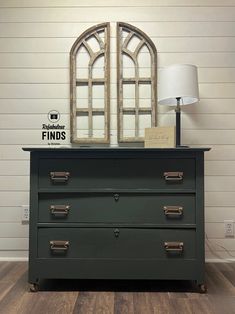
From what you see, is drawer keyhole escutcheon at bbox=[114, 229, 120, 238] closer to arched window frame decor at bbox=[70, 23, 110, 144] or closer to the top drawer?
the top drawer

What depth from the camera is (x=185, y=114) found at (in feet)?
8.42

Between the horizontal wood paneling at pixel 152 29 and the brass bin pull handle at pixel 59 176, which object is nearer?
the brass bin pull handle at pixel 59 176

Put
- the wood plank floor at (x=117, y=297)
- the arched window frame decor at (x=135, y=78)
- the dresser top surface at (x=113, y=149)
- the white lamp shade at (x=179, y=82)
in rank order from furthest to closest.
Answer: the arched window frame decor at (x=135, y=78) → the white lamp shade at (x=179, y=82) → the dresser top surface at (x=113, y=149) → the wood plank floor at (x=117, y=297)

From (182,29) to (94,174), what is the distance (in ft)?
4.68

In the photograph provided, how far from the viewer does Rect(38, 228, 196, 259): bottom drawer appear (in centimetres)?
193

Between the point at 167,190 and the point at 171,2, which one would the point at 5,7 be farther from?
the point at 167,190

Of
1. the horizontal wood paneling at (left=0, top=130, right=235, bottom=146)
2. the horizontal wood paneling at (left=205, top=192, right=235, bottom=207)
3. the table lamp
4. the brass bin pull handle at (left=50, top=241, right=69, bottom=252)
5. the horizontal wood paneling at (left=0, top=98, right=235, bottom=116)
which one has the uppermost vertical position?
the table lamp

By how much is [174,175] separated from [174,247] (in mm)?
424

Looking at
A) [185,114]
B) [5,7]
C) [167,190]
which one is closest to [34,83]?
[5,7]

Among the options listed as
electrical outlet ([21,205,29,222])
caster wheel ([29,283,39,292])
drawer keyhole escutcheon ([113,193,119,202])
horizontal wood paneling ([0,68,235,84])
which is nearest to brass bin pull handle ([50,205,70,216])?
drawer keyhole escutcheon ([113,193,119,202])

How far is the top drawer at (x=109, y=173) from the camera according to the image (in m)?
1.94

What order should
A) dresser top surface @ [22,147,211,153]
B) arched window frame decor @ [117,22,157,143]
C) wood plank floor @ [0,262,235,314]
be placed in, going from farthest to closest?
arched window frame decor @ [117,22,157,143]
dresser top surface @ [22,147,211,153]
wood plank floor @ [0,262,235,314]

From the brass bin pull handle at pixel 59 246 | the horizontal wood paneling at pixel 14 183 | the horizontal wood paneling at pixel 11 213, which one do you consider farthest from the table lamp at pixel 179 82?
the horizontal wood paneling at pixel 11 213

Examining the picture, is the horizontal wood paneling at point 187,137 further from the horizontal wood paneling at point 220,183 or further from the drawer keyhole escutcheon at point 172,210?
the drawer keyhole escutcheon at point 172,210
